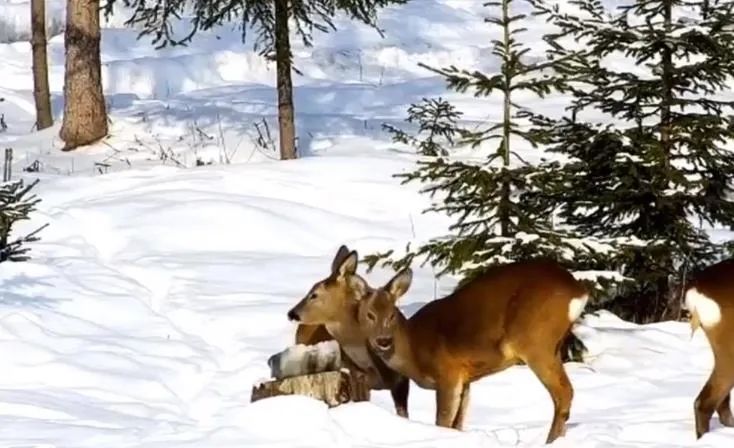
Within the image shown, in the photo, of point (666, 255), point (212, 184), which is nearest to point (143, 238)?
point (212, 184)

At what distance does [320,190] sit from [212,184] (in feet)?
4.17

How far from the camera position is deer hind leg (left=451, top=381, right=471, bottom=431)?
700 centimetres

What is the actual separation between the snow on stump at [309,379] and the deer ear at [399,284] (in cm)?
46

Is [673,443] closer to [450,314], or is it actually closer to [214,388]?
[450,314]

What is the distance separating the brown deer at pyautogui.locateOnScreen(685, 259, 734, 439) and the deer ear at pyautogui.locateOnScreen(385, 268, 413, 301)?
1431 mm

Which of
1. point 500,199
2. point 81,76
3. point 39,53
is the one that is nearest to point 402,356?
point 500,199

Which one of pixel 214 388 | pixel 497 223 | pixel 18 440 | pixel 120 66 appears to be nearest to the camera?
pixel 18 440

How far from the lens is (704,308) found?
6.71 meters

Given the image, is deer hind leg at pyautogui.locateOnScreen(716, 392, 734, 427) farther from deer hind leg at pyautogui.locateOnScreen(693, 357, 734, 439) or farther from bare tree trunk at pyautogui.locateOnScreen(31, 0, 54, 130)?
bare tree trunk at pyautogui.locateOnScreen(31, 0, 54, 130)

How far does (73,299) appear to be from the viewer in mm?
10625

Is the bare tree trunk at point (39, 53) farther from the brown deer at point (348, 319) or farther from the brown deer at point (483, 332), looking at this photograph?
the brown deer at point (483, 332)

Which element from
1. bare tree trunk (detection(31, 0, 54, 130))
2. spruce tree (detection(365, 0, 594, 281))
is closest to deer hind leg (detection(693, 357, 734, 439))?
spruce tree (detection(365, 0, 594, 281))

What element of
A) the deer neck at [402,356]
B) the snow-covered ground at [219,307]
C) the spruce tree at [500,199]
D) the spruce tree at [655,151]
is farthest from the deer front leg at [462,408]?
the spruce tree at [655,151]

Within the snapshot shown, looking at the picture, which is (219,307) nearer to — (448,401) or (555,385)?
(448,401)
